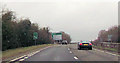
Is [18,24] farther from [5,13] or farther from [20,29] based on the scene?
[5,13]

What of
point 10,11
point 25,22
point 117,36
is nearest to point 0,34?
point 10,11

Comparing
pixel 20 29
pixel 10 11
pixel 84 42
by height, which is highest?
pixel 10 11

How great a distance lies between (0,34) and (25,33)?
60.1ft

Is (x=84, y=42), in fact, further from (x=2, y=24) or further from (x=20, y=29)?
(x=20, y=29)

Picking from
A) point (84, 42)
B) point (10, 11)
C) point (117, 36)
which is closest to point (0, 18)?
point (10, 11)

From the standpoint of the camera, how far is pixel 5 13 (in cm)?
2792

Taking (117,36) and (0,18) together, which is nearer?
(0,18)

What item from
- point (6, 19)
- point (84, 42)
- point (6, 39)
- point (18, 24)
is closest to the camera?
point (84, 42)

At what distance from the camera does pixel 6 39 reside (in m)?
29.2

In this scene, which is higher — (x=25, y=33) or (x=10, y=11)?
(x=10, y=11)

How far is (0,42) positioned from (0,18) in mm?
3774

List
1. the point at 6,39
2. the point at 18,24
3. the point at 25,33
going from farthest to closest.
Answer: the point at 25,33 < the point at 18,24 < the point at 6,39

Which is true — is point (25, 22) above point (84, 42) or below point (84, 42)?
above

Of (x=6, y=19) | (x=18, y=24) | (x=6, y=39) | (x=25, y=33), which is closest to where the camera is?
(x=6, y=19)
